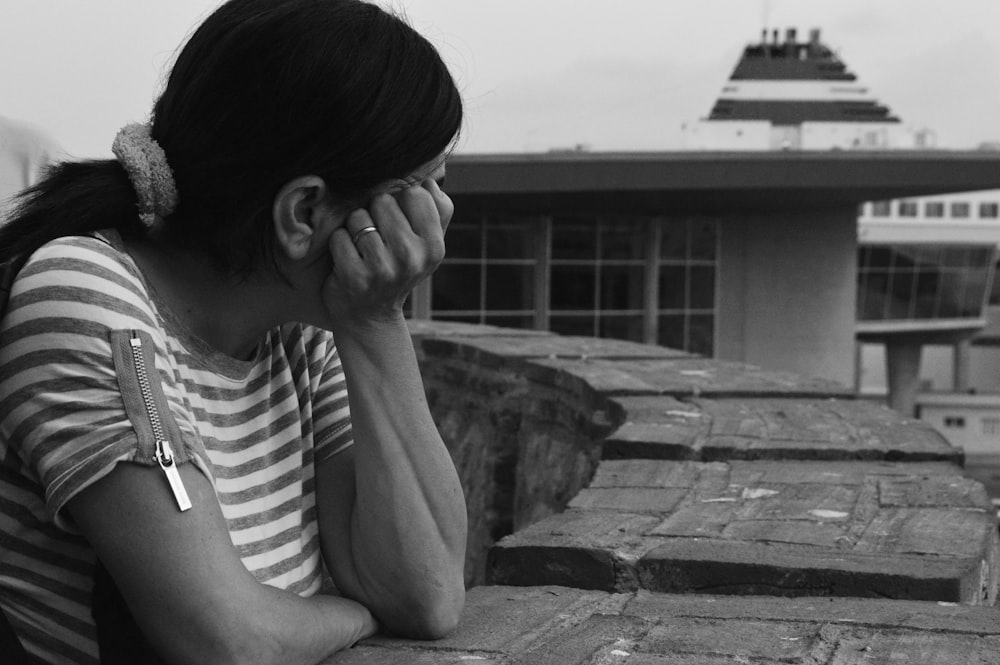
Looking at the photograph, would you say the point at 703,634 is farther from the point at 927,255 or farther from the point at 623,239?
the point at 927,255

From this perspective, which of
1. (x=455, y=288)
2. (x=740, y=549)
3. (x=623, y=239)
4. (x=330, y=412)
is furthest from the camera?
(x=623, y=239)

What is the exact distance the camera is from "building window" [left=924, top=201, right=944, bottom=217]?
182ft

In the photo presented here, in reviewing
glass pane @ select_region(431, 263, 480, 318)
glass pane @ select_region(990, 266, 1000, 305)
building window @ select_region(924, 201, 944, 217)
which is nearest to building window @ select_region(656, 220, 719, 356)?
glass pane @ select_region(431, 263, 480, 318)

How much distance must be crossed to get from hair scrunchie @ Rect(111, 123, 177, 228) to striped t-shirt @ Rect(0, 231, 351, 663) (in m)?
0.07

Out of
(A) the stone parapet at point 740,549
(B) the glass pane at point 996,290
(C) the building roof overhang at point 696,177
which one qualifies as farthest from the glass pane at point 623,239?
(B) the glass pane at point 996,290

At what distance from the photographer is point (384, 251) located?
1957mm

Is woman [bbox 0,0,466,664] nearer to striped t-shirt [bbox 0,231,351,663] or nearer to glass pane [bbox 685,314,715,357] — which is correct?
striped t-shirt [bbox 0,231,351,663]

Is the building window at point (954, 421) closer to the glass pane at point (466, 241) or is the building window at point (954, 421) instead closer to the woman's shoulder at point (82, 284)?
the glass pane at point (466, 241)

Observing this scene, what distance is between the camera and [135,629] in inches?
70.2

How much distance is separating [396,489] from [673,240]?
29852 mm

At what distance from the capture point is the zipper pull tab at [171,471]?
1.64 meters

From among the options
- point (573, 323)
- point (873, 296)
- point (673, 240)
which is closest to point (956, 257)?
point (873, 296)

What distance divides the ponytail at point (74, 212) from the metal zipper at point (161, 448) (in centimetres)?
26

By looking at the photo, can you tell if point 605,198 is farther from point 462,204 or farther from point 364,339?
point 364,339
